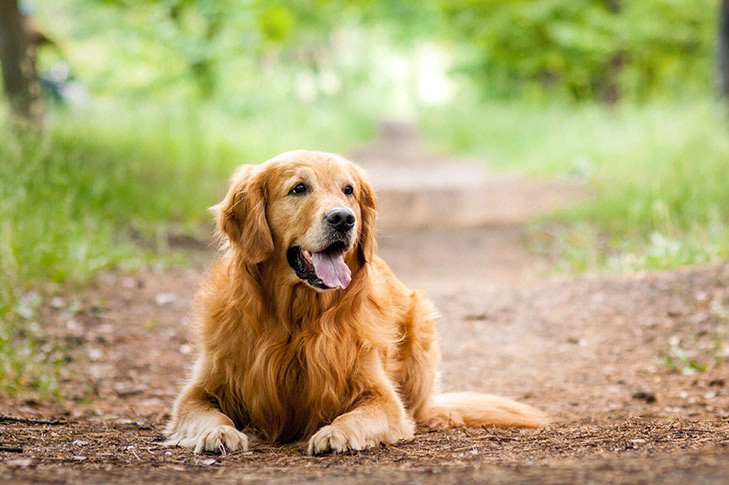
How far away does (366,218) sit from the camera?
3.84 meters

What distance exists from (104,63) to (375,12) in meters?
8.04

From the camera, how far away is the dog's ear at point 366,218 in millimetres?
3689

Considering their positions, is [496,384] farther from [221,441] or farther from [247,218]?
[221,441]

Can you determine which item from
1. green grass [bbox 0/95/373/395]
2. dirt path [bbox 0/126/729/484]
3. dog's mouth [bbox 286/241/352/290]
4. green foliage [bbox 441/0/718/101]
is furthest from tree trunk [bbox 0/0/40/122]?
green foliage [bbox 441/0/718/101]

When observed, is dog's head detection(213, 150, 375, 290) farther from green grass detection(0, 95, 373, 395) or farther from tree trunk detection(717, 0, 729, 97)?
tree trunk detection(717, 0, 729, 97)

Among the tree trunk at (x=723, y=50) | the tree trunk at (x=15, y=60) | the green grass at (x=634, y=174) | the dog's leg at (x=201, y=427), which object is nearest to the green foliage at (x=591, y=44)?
the green grass at (x=634, y=174)

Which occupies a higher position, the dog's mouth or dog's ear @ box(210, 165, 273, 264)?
dog's ear @ box(210, 165, 273, 264)

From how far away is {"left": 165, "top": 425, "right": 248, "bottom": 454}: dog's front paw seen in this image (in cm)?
323

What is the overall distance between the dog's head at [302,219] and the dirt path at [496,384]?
2.64ft

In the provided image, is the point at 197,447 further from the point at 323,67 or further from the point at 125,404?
the point at 323,67

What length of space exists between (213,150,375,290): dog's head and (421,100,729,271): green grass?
4152 mm

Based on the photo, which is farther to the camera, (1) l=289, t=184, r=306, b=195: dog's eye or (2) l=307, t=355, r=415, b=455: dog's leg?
(1) l=289, t=184, r=306, b=195: dog's eye

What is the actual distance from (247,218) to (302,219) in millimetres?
275

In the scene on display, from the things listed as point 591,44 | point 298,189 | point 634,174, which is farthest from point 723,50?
point 298,189
